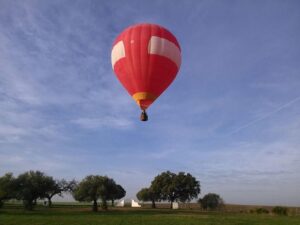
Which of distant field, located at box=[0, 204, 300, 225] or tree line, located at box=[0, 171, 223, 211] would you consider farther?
tree line, located at box=[0, 171, 223, 211]

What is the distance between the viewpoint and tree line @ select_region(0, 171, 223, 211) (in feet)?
227

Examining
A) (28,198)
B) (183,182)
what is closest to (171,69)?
(28,198)

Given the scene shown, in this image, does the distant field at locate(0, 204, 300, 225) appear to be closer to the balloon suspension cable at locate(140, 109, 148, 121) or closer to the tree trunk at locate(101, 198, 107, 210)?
the balloon suspension cable at locate(140, 109, 148, 121)

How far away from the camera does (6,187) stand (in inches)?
2677

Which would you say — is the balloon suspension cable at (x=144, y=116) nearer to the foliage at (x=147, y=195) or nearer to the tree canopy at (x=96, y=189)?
the tree canopy at (x=96, y=189)

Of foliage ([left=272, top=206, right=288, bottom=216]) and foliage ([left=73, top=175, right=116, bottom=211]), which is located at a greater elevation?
foliage ([left=73, top=175, right=116, bottom=211])

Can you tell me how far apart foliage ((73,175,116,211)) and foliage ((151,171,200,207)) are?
23.4 metres

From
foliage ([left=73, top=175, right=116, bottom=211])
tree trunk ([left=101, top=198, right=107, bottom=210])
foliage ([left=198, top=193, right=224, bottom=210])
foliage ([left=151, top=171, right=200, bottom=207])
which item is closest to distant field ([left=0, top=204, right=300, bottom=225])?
foliage ([left=73, top=175, right=116, bottom=211])

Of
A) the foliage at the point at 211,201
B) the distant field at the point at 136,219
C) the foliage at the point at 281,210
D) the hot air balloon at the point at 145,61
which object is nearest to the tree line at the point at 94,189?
the foliage at the point at 211,201

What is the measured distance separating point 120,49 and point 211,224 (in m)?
21.4

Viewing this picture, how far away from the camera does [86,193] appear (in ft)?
245

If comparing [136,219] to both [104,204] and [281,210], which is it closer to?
[281,210]

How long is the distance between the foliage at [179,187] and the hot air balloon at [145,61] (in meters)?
73.4

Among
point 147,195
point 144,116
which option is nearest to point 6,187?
point 147,195
